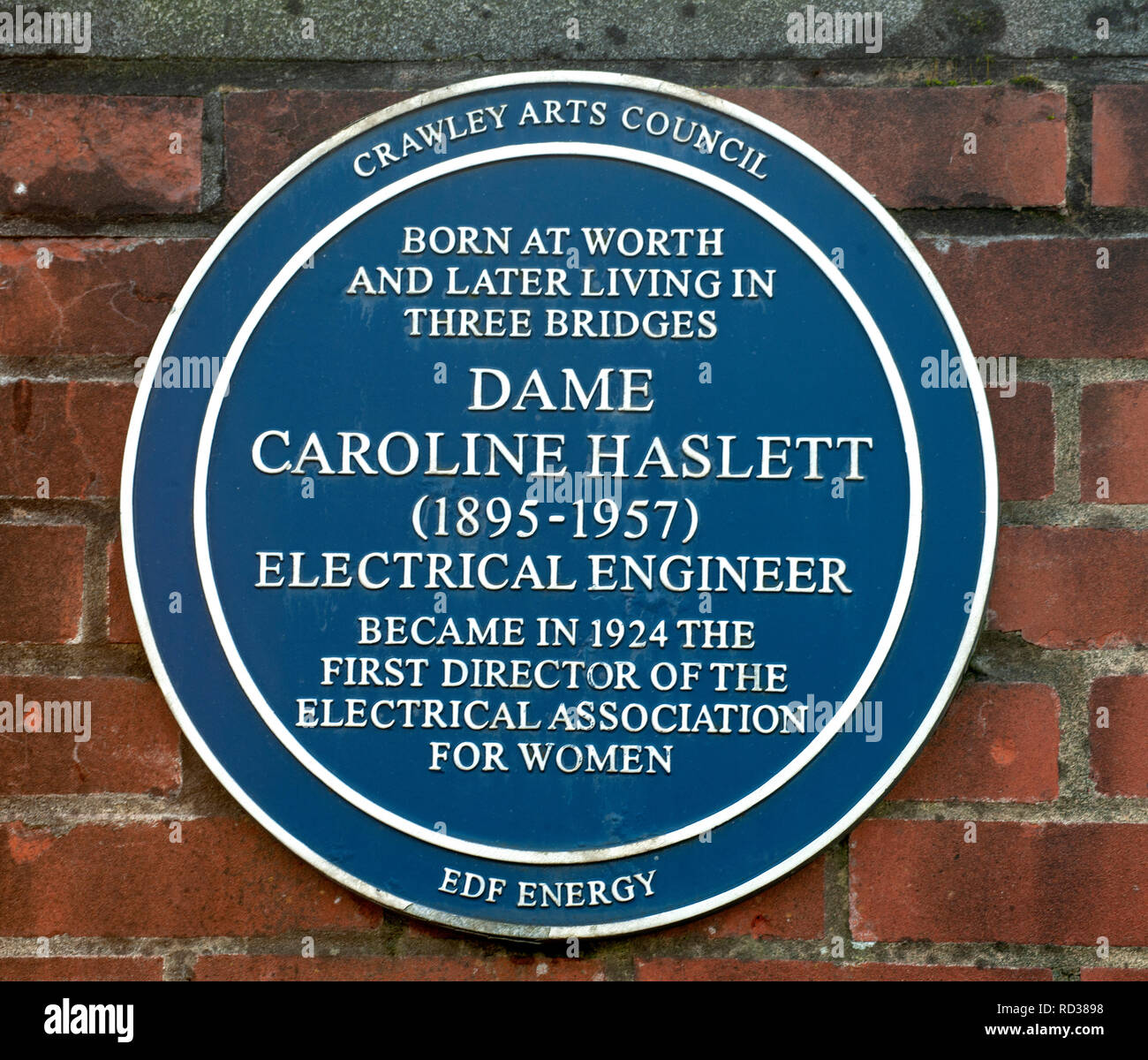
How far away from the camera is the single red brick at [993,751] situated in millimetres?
1614

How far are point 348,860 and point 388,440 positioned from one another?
0.56 meters

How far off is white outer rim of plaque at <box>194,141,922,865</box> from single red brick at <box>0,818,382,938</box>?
0.16 m

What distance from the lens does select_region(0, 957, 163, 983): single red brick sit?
64.3 inches

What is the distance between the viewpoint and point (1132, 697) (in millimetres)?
1620

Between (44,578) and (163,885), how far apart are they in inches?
17.9

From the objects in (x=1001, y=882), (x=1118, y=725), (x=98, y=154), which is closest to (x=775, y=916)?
(x=1001, y=882)

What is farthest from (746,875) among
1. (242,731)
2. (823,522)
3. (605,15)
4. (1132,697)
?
(605,15)

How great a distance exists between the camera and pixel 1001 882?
1605 millimetres

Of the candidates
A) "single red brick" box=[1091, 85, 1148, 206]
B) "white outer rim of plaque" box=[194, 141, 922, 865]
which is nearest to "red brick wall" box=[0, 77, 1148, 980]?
"single red brick" box=[1091, 85, 1148, 206]

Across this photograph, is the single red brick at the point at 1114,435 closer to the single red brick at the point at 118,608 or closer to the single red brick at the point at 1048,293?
the single red brick at the point at 1048,293

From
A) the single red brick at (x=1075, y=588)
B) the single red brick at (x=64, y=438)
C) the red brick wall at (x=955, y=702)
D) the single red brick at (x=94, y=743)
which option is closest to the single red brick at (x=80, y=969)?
the red brick wall at (x=955, y=702)

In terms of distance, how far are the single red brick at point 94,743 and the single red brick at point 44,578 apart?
3.4 inches

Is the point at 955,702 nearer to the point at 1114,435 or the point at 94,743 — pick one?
the point at 1114,435

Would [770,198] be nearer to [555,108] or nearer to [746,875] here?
[555,108]
